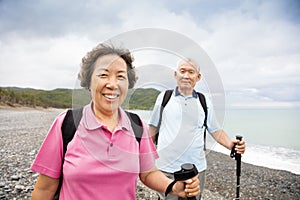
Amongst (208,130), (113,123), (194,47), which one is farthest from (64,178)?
(208,130)

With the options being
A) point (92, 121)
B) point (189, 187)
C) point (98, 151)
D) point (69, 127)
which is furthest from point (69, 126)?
point (189, 187)

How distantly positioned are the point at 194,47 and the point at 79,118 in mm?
857

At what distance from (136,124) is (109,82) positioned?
0.43 m

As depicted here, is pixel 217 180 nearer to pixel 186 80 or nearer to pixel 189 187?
pixel 186 80

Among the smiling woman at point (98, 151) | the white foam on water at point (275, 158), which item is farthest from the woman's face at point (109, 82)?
the white foam on water at point (275, 158)

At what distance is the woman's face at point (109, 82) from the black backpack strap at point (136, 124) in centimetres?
17

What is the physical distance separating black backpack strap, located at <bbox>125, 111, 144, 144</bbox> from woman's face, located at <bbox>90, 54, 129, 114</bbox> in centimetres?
17

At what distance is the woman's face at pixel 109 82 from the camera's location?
155cm

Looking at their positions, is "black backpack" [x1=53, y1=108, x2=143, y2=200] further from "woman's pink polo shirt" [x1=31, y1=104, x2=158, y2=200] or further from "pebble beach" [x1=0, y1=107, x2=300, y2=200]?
"pebble beach" [x1=0, y1=107, x2=300, y2=200]

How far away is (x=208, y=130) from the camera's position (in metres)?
3.21

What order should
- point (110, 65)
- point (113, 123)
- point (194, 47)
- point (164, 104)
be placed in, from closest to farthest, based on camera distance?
point (194, 47), point (110, 65), point (113, 123), point (164, 104)

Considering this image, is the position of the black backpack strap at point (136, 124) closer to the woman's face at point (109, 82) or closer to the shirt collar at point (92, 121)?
the shirt collar at point (92, 121)

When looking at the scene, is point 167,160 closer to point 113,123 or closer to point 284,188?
point 113,123

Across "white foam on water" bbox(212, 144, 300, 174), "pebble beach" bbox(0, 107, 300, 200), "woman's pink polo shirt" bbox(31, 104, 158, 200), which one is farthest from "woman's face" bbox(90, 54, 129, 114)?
"white foam on water" bbox(212, 144, 300, 174)
